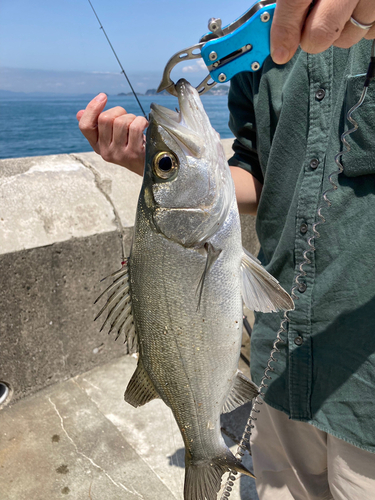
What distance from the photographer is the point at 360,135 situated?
1.31m

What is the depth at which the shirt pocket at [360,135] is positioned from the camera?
1.27 metres

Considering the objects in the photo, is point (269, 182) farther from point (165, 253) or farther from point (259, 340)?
point (259, 340)

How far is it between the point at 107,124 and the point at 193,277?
73cm

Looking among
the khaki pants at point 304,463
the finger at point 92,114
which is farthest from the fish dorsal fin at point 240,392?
the finger at point 92,114

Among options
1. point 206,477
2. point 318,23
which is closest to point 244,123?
point 318,23

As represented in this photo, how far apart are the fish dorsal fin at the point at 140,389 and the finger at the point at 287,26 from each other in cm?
107

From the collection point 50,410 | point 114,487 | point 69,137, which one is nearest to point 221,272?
point 114,487

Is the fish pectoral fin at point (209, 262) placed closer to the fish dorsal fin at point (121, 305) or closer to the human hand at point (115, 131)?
the fish dorsal fin at point (121, 305)

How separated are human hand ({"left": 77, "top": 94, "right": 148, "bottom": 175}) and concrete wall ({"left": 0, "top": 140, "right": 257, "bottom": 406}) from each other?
4.71 ft

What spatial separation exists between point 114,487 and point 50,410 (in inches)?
34.1

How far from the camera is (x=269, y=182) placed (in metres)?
1.58

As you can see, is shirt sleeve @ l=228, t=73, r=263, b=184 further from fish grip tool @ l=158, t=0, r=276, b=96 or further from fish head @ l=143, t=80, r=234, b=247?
fish head @ l=143, t=80, r=234, b=247

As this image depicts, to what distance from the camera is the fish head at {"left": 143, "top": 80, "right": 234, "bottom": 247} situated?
1.24 meters

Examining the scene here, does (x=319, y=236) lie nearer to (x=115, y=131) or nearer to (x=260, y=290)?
(x=260, y=290)
